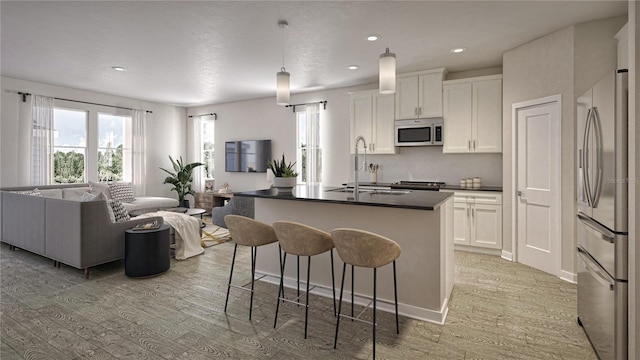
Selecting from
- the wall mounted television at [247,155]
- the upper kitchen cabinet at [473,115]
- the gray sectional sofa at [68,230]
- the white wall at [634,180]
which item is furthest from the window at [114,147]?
the white wall at [634,180]

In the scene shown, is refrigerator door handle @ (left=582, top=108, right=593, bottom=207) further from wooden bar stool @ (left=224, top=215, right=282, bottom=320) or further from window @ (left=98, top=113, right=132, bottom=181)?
window @ (left=98, top=113, right=132, bottom=181)

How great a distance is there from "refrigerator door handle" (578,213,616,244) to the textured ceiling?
2145mm

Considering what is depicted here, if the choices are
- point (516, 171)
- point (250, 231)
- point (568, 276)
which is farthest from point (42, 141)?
point (568, 276)

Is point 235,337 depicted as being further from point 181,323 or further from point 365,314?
point 365,314

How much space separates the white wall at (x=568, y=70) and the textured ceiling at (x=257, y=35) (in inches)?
6.1

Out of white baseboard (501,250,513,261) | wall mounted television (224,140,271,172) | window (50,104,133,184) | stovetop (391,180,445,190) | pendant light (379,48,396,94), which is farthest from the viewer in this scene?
wall mounted television (224,140,271,172)

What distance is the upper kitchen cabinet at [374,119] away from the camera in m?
5.71

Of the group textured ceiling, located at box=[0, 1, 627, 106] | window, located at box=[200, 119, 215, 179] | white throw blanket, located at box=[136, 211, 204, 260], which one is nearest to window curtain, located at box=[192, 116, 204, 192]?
window, located at box=[200, 119, 215, 179]

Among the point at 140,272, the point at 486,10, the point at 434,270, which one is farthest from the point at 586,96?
the point at 140,272

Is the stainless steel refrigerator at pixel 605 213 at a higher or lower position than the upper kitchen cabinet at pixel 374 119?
lower

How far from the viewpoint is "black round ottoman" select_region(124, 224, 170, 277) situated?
3795mm

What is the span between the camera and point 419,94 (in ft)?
17.7

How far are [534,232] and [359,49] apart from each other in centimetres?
326

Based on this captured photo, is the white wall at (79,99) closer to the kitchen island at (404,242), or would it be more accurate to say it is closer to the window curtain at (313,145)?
the window curtain at (313,145)
